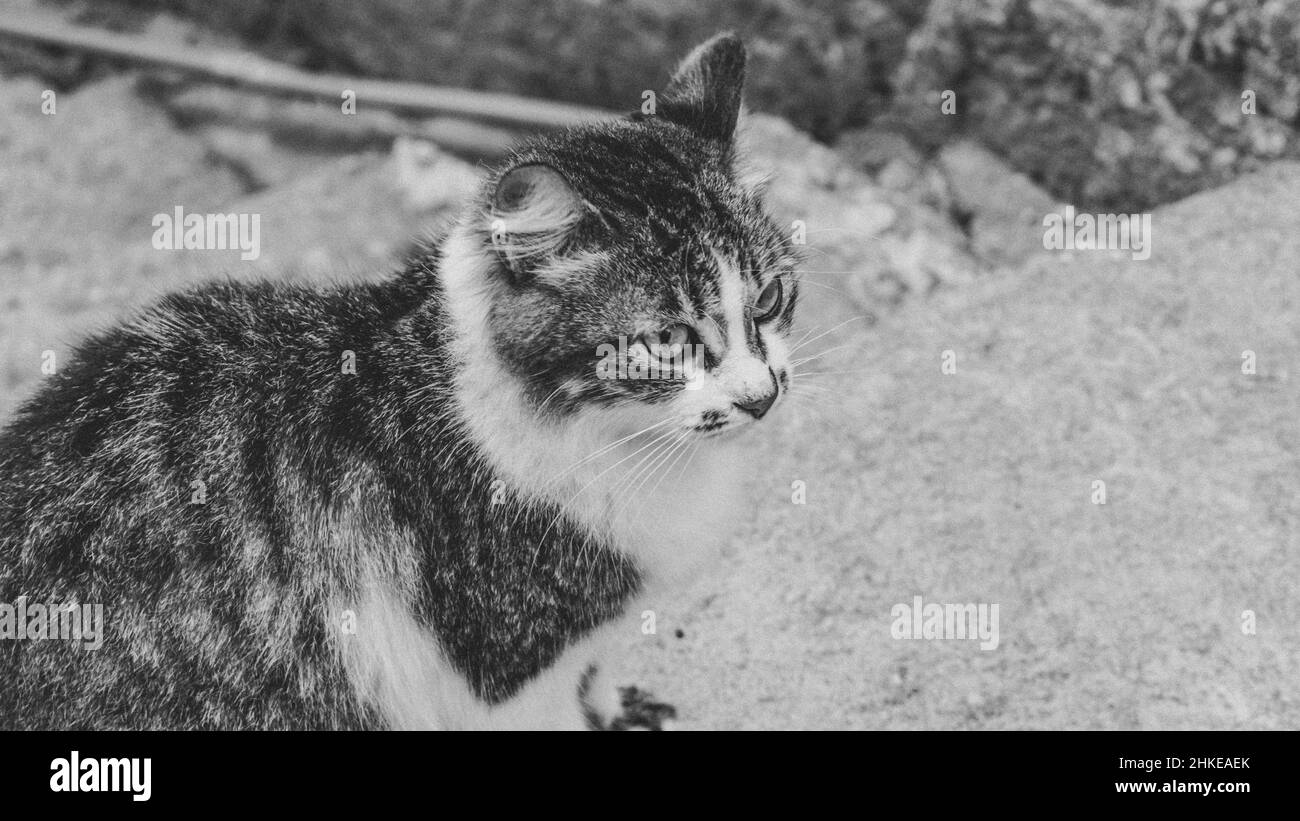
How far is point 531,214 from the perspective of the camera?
258 cm

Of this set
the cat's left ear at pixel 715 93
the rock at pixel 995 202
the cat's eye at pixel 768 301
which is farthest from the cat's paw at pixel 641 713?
the rock at pixel 995 202

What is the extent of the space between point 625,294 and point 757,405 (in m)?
0.39

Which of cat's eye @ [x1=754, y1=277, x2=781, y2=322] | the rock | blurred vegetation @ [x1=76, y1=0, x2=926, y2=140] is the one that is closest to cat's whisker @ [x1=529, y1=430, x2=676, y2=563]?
cat's eye @ [x1=754, y1=277, x2=781, y2=322]

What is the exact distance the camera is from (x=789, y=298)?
300 cm

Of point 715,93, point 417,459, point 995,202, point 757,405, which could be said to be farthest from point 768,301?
point 995,202

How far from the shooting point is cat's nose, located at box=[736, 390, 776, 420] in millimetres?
2688

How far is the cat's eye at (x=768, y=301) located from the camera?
9.45 feet

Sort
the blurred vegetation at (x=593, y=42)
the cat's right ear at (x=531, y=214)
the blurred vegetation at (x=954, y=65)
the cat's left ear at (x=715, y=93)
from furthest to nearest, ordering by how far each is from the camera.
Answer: the blurred vegetation at (x=593, y=42) < the blurred vegetation at (x=954, y=65) < the cat's left ear at (x=715, y=93) < the cat's right ear at (x=531, y=214)

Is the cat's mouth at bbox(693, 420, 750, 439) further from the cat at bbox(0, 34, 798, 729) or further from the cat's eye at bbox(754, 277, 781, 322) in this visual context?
the cat's eye at bbox(754, 277, 781, 322)

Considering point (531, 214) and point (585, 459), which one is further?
point (585, 459)

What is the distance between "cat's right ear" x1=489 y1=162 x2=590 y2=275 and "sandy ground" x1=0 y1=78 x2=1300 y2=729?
83 cm

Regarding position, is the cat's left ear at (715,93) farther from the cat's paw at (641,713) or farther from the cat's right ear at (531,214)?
the cat's paw at (641,713)

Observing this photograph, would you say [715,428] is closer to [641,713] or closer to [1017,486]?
[641,713]

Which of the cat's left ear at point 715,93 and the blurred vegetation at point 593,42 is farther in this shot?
the blurred vegetation at point 593,42
